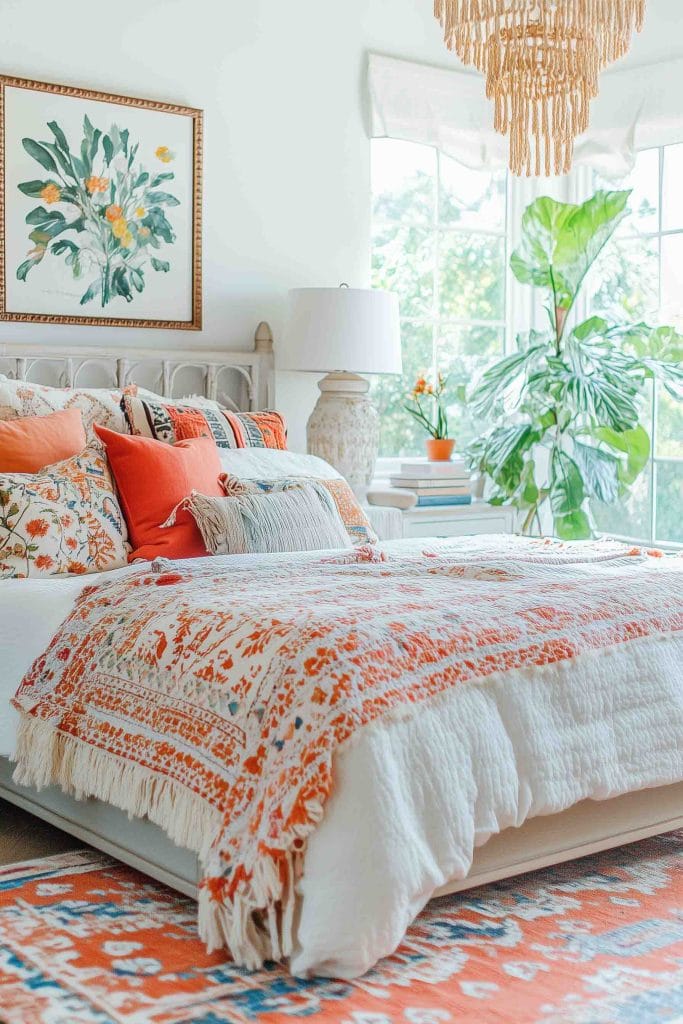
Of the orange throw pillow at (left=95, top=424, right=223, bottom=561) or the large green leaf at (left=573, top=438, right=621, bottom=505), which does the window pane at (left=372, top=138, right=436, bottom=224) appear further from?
the orange throw pillow at (left=95, top=424, right=223, bottom=561)

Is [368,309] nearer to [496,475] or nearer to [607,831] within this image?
[496,475]

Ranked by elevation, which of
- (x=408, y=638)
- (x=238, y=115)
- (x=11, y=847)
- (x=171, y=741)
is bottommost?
(x=11, y=847)

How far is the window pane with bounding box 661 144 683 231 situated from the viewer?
5273 millimetres

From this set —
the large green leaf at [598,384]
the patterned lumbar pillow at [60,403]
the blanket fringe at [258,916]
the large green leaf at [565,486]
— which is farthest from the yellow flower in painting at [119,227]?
the blanket fringe at [258,916]

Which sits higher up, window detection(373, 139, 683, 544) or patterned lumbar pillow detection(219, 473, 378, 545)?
window detection(373, 139, 683, 544)

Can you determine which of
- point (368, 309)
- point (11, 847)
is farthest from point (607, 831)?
point (368, 309)

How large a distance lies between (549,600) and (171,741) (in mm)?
821

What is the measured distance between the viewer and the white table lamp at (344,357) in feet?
15.0

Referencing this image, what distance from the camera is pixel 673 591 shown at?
2.95 m

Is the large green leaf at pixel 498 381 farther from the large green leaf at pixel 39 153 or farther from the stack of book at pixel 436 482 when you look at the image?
the large green leaf at pixel 39 153

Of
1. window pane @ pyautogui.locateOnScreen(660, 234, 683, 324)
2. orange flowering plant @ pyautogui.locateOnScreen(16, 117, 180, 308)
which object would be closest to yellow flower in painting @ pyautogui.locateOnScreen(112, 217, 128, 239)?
orange flowering plant @ pyautogui.locateOnScreen(16, 117, 180, 308)

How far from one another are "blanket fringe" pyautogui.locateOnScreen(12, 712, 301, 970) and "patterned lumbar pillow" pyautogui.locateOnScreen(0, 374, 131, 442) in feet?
3.71

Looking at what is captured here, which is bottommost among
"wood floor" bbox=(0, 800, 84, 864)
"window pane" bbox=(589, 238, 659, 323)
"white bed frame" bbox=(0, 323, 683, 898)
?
"wood floor" bbox=(0, 800, 84, 864)

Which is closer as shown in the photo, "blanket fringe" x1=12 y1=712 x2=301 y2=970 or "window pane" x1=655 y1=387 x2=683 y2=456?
"blanket fringe" x1=12 y1=712 x2=301 y2=970
